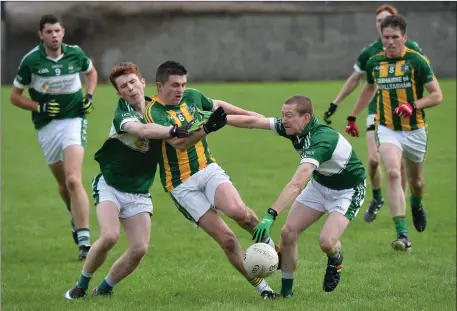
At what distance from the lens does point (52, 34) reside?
1037cm

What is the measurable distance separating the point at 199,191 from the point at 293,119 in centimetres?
98

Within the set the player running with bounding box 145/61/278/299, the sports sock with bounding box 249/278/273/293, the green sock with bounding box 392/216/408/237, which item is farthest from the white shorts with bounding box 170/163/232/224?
the green sock with bounding box 392/216/408/237

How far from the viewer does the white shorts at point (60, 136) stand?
1039 centimetres

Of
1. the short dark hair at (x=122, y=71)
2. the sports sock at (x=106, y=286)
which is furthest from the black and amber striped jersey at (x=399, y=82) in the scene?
the sports sock at (x=106, y=286)

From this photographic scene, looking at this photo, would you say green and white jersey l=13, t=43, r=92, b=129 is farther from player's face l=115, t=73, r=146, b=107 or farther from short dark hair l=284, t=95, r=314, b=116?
short dark hair l=284, t=95, r=314, b=116

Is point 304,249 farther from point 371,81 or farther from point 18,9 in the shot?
point 18,9

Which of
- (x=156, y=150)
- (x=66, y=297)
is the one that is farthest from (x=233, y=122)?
(x=66, y=297)

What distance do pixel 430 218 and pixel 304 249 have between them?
2785 millimetres

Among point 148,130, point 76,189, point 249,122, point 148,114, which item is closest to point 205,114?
point 249,122

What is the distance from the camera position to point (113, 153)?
7.98 meters

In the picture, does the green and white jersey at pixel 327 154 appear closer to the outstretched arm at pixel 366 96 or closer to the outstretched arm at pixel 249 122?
the outstretched arm at pixel 249 122

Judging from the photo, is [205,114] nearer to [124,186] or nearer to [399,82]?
[124,186]

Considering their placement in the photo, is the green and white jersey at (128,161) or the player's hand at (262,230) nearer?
the player's hand at (262,230)

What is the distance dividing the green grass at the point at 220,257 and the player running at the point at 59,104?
2.87 ft
